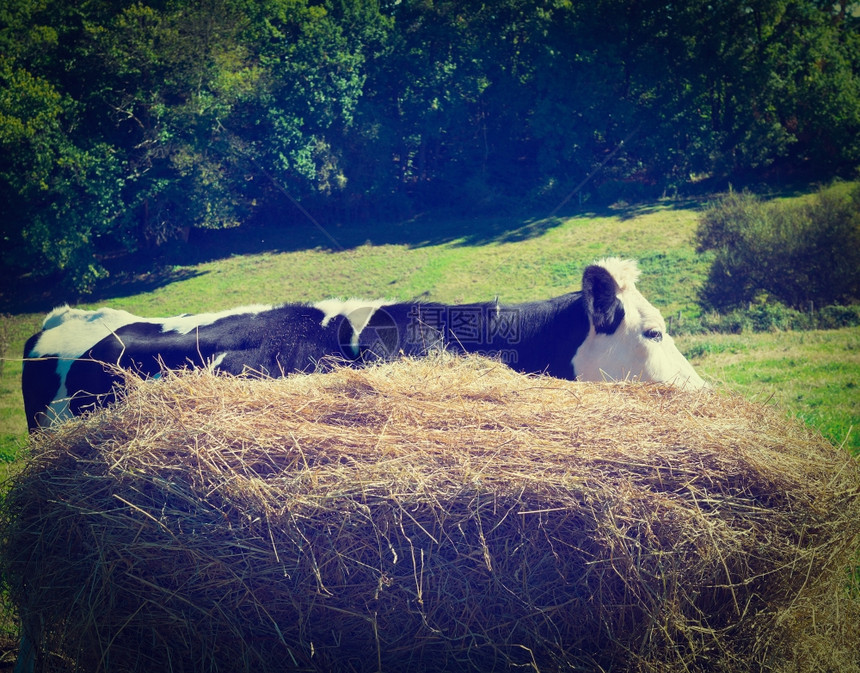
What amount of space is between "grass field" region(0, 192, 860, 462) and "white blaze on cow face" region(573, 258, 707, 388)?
13.6ft

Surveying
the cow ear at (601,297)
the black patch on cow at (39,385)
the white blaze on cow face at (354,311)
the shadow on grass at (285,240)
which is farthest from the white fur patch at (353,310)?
the shadow on grass at (285,240)

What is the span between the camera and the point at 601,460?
8.83 ft

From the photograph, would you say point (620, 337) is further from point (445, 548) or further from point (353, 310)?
point (445, 548)

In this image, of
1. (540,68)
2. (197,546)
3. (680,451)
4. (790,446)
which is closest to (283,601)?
(197,546)

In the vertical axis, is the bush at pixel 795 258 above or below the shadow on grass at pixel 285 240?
below

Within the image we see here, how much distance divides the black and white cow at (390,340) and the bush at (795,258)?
11.7m

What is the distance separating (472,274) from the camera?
19.9 meters

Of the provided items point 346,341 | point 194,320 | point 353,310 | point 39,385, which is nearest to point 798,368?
point 353,310

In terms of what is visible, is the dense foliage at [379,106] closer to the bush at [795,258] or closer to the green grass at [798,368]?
the bush at [795,258]

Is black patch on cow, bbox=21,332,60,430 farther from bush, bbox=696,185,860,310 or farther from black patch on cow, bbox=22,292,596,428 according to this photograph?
bush, bbox=696,185,860,310

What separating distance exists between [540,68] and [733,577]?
32.4 m

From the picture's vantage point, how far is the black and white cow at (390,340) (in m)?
4.75

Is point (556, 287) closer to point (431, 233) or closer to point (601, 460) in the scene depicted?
point (431, 233)

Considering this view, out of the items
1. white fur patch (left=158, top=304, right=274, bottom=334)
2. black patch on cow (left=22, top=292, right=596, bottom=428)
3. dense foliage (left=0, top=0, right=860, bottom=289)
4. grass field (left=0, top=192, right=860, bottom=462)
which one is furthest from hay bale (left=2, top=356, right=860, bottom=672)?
dense foliage (left=0, top=0, right=860, bottom=289)
